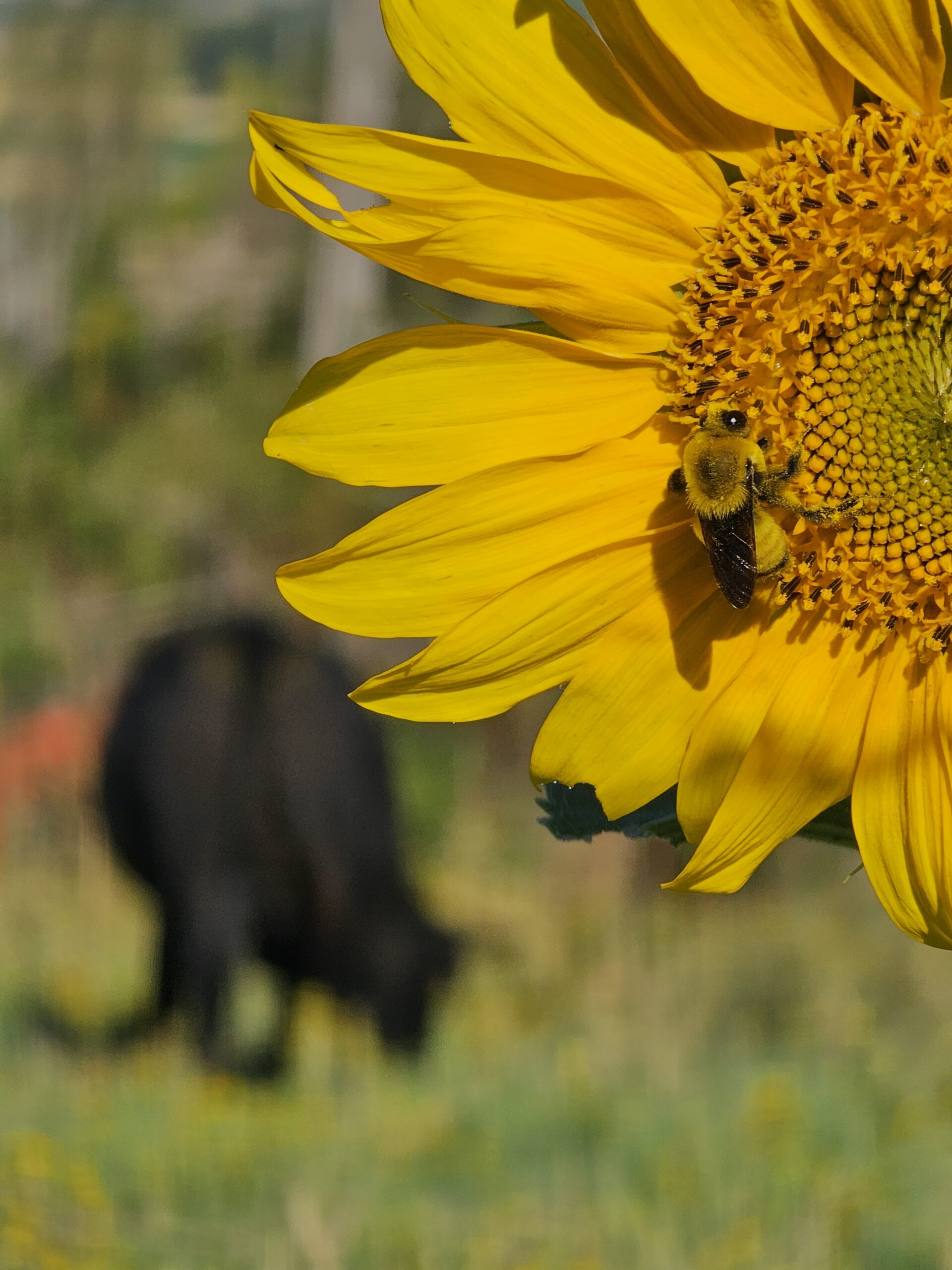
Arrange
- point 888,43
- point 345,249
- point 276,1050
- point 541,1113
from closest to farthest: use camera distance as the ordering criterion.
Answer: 1. point 888,43
2. point 541,1113
3. point 276,1050
4. point 345,249

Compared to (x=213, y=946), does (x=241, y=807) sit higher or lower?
higher

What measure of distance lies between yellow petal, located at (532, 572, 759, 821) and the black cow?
3.18 m

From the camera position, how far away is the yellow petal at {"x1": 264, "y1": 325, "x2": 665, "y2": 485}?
36.1 inches

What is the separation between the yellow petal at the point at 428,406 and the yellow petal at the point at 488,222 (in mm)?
33

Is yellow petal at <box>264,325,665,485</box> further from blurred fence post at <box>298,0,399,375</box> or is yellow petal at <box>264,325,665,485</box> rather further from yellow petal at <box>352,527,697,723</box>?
blurred fence post at <box>298,0,399,375</box>

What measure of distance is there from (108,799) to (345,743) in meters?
0.72

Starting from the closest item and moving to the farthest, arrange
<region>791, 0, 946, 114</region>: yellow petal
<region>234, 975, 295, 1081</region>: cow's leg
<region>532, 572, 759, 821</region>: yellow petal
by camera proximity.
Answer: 1. <region>791, 0, 946, 114</region>: yellow petal
2. <region>532, 572, 759, 821</region>: yellow petal
3. <region>234, 975, 295, 1081</region>: cow's leg

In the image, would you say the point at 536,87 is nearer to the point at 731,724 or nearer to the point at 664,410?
the point at 664,410

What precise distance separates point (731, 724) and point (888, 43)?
41 cm

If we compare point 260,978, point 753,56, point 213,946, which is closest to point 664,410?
point 753,56

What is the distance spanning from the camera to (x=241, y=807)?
414 cm

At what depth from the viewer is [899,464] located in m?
0.95

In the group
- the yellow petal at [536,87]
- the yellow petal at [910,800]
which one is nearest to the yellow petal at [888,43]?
the yellow petal at [536,87]

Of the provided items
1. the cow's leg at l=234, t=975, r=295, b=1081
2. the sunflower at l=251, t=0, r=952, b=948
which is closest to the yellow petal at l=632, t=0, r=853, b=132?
the sunflower at l=251, t=0, r=952, b=948
